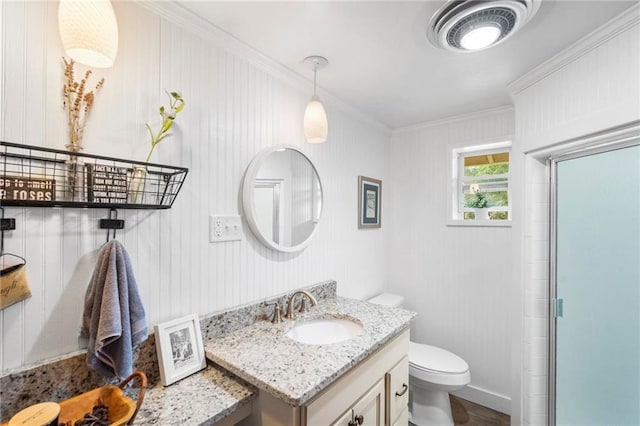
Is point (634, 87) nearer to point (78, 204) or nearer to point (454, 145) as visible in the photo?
point (454, 145)

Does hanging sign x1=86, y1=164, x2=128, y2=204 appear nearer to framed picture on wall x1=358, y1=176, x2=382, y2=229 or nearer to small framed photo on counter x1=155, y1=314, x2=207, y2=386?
small framed photo on counter x1=155, y1=314, x2=207, y2=386

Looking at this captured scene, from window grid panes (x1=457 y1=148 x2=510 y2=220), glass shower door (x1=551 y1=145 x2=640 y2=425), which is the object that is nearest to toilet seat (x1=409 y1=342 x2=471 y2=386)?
glass shower door (x1=551 y1=145 x2=640 y2=425)

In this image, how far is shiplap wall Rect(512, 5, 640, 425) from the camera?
123 centimetres

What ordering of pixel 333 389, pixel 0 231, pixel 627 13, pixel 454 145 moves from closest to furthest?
1. pixel 0 231
2. pixel 333 389
3. pixel 627 13
4. pixel 454 145

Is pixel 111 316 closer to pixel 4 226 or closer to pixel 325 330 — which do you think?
pixel 4 226

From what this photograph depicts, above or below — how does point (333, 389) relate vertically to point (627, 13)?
below

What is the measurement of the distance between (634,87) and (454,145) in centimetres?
121

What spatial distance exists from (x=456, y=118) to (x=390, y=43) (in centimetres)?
126

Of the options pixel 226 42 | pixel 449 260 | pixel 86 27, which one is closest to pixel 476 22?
pixel 226 42

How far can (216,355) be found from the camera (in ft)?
3.63

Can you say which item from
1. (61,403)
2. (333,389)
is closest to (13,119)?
(61,403)

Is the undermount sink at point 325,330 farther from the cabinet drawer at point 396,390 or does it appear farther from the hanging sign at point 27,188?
the hanging sign at point 27,188

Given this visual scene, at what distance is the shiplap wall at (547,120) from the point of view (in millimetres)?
1226

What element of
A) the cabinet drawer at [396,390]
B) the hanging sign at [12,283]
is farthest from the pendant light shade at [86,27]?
the cabinet drawer at [396,390]
